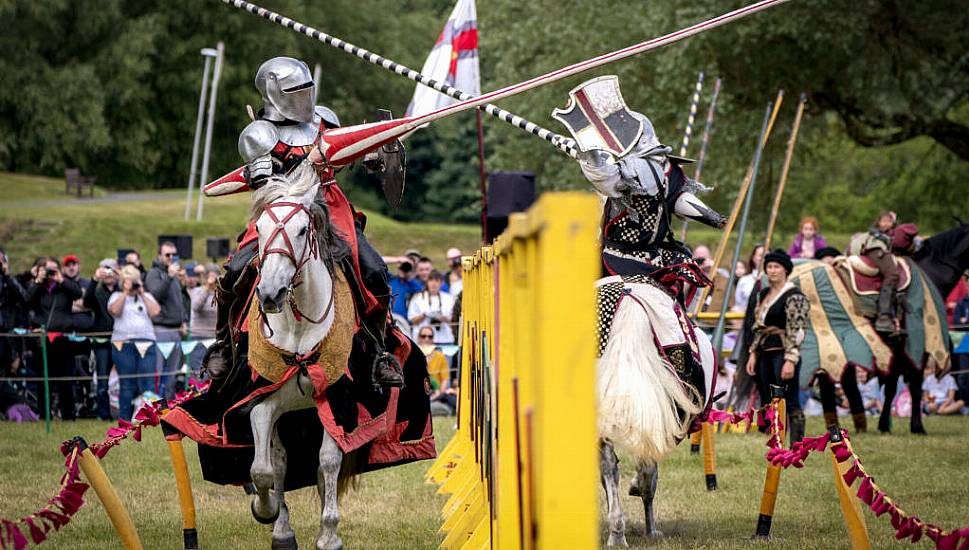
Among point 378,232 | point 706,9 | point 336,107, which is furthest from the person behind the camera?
point 336,107

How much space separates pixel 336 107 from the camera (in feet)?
155

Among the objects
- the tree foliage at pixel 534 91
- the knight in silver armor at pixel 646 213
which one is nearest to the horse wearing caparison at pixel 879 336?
the knight in silver armor at pixel 646 213

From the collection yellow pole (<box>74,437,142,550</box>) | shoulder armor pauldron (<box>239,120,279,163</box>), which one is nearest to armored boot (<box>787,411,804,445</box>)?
shoulder armor pauldron (<box>239,120,279,163</box>)

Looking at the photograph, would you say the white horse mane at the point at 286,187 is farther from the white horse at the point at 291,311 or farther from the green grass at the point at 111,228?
the green grass at the point at 111,228

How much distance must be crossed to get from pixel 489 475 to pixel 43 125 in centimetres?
3640

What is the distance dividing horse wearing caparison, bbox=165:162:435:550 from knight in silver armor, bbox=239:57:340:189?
1.70ft

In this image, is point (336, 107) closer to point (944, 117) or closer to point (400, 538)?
point (944, 117)

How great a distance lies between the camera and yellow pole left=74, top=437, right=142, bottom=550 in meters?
6.27

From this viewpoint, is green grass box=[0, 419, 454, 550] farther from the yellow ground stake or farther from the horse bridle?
the yellow ground stake

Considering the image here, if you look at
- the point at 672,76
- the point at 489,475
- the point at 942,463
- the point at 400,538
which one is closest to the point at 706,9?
the point at 672,76

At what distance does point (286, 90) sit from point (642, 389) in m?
2.47

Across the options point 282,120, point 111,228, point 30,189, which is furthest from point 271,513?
point 30,189

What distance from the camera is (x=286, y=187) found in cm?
651

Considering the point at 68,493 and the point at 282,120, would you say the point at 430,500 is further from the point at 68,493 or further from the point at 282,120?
the point at 68,493
